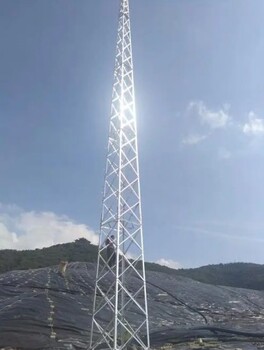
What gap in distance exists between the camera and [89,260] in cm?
5959

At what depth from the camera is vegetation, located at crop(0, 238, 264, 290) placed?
55.3m

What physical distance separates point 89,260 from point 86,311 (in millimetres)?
42235

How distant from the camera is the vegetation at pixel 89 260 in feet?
181

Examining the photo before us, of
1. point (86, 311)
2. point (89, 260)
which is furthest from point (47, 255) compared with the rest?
point (86, 311)

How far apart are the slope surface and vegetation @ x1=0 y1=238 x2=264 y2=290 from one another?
24.6m

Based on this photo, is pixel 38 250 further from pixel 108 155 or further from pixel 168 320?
pixel 108 155

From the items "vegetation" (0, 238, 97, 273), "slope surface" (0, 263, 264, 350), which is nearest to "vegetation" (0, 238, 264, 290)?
"vegetation" (0, 238, 97, 273)

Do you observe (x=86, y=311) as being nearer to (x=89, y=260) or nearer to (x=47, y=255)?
(x=47, y=255)

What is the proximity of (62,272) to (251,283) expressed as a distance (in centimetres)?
4117

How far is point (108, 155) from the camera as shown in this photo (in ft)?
42.0

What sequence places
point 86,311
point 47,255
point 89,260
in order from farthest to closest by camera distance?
point 89,260 → point 47,255 → point 86,311

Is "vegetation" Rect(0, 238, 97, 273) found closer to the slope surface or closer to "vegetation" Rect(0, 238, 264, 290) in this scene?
"vegetation" Rect(0, 238, 264, 290)

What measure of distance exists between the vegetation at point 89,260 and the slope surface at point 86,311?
24.6m

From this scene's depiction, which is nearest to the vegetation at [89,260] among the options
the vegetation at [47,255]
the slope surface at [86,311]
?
the vegetation at [47,255]
